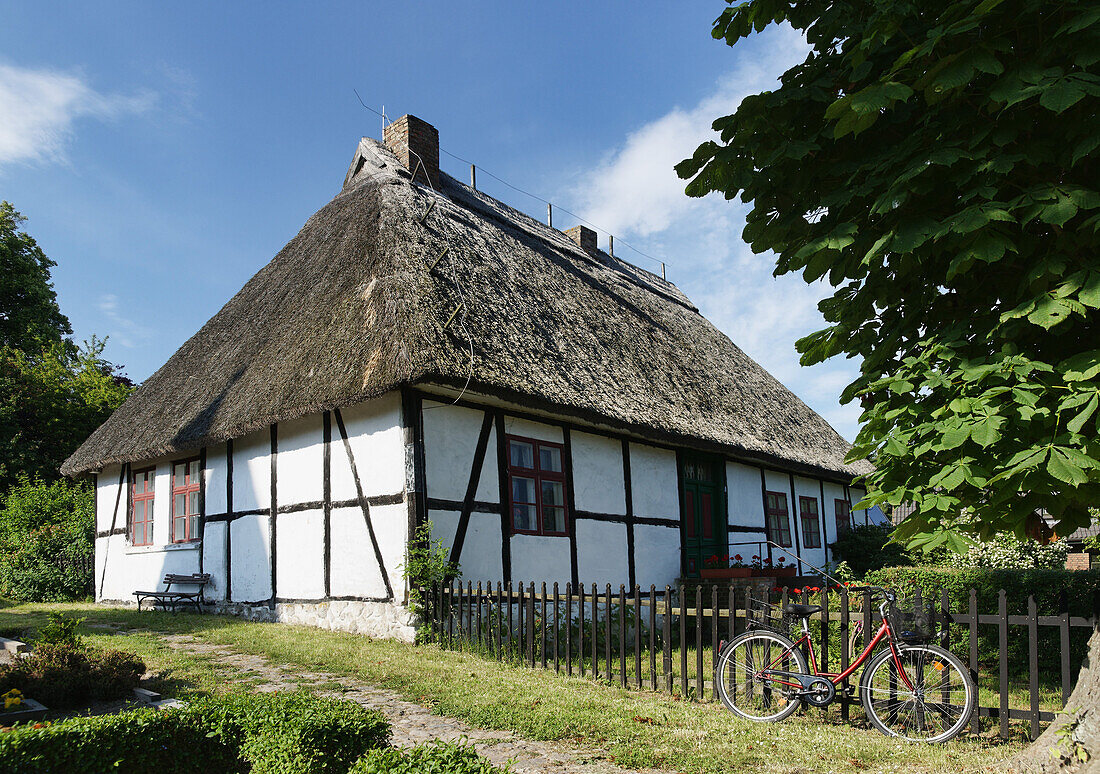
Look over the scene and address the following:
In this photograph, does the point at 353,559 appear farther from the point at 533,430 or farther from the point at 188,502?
the point at 188,502

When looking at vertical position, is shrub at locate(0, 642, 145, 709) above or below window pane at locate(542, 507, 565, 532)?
below

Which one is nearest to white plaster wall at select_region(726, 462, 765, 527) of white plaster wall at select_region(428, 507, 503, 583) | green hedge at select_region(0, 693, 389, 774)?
white plaster wall at select_region(428, 507, 503, 583)

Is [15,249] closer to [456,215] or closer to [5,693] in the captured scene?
[456,215]

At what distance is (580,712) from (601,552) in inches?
225

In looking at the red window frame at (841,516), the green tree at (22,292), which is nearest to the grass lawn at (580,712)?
the red window frame at (841,516)

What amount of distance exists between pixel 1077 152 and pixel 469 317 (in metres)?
7.35

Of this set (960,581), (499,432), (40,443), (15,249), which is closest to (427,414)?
(499,432)

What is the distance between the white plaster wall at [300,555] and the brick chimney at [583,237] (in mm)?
11392

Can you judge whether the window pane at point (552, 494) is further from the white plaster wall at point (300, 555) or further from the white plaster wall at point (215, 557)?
the white plaster wall at point (215, 557)

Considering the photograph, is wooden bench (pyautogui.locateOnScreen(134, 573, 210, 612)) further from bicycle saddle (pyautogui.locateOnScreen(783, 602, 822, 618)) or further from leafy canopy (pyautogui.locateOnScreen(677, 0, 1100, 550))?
leafy canopy (pyautogui.locateOnScreen(677, 0, 1100, 550))

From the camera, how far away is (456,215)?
43.8ft

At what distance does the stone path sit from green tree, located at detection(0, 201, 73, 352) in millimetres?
23530

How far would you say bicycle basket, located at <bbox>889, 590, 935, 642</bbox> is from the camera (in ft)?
17.3

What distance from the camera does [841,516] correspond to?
19125mm
